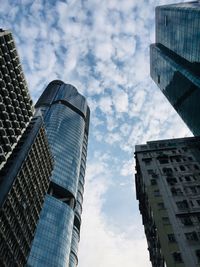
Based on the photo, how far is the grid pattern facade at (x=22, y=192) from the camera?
180ft

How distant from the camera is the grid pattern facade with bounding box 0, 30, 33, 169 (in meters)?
60.1

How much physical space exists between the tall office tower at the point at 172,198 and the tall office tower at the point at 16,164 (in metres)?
28.7

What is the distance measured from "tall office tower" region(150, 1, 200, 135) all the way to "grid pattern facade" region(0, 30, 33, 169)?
229 ft

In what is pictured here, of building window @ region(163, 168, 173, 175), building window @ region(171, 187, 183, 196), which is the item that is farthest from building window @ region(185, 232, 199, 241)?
building window @ region(163, 168, 173, 175)

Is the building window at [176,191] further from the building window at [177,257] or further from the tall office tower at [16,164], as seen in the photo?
the tall office tower at [16,164]

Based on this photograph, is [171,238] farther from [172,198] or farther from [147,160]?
[147,160]

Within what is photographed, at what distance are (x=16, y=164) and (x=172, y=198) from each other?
36.6 metres

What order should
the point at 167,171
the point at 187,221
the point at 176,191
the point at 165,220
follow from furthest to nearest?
the point at 167,171
the point at 176,191
the point at 165,220
the point at 187,221

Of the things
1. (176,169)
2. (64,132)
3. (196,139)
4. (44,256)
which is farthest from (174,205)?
(64,132)

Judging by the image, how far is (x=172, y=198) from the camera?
6512 centimetres

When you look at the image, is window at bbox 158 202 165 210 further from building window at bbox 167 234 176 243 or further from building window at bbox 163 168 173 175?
building window at bbox 163 168 173 175

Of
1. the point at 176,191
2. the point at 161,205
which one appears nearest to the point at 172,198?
the point at 176,191

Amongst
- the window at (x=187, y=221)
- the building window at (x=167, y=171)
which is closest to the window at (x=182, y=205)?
the window at (x=187, y=221)

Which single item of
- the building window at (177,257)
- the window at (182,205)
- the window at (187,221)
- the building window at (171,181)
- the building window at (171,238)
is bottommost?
the building window at (177,257)
